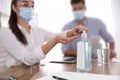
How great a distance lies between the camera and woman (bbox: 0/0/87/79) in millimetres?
1076

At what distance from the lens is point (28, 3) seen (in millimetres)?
1352

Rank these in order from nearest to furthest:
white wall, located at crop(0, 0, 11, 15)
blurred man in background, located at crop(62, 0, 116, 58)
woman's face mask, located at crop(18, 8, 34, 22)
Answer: woman's face mask, located at crop(18, 8, 34, 22) → blurred man in background, located at crop(62, 0, 116, 58) → white wall, located at crop(0, 0, 11, 15)

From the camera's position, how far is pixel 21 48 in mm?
1177

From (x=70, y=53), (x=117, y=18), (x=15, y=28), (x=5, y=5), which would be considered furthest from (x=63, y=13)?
(x=15, y=28)

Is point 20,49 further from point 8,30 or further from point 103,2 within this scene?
point 103,2

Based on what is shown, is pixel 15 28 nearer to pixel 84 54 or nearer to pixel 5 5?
pixel 84 54

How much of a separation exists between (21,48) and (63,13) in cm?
174

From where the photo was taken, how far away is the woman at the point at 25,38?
3.53ft

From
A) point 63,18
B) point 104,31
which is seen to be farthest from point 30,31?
point 63,18

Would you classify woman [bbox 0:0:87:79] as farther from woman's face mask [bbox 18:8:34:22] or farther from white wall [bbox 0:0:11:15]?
white wall [bbox 0:0:11:15]

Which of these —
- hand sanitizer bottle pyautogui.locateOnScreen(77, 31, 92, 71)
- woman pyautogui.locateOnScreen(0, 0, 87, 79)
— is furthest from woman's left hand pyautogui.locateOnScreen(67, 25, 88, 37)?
hand sanitizer bottle pyautogui.locateOnScreen(77, 31, 92, 71)

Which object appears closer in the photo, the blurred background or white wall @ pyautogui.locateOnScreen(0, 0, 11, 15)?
the blurred background

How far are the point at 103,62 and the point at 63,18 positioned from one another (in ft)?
5.91

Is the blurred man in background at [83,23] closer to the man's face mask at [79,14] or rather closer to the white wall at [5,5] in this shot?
the man's face mask at [79,14]
